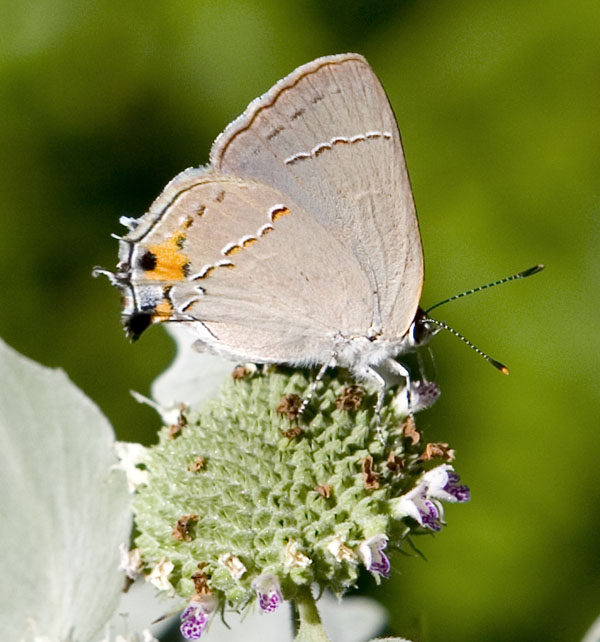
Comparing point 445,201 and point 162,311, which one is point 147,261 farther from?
point 445,201

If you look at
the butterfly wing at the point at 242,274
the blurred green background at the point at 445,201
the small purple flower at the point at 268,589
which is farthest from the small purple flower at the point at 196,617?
the blurred green background at the point at 445,201

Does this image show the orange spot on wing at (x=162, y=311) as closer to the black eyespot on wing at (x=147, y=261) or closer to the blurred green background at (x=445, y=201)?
the black eyespot on wing at (x=147, y=261)

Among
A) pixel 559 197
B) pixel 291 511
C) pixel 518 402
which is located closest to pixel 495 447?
pixel 518 402

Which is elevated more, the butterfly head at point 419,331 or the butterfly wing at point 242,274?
the butterfly wing at point 242,274

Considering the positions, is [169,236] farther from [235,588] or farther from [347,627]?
[347,627]

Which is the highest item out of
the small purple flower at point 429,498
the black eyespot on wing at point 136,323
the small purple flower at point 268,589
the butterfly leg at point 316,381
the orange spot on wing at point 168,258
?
the orange spot on wing at point 168,258

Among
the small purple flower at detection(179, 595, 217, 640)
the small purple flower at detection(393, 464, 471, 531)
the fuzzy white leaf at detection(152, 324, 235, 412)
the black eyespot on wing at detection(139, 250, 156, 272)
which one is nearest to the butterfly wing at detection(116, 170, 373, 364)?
the black eyespot on wing at detection(139, 250, 156, 272)
